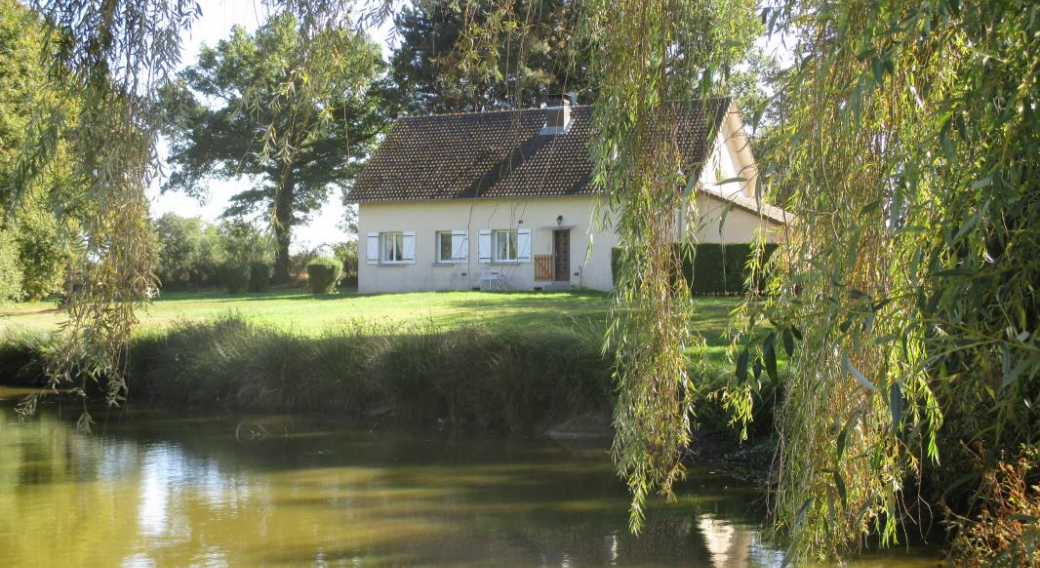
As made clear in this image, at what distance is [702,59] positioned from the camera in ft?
13.1

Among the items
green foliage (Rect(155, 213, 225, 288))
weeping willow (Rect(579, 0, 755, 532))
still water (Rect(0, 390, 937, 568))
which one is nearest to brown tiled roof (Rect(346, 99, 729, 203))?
green foliage (Rect(155, 213, 225, 288))

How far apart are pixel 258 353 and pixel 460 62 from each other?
10.3m

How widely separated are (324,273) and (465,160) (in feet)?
20.3

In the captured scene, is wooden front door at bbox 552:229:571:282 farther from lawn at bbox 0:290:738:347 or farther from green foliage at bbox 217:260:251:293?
green foliage at bbox 217:260:251:293

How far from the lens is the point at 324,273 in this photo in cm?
2980

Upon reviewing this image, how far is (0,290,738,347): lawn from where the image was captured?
48.1 feet

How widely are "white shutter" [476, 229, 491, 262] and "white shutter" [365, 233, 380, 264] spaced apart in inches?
116

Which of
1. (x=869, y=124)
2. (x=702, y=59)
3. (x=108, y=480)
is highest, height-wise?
(x=702, y=59)

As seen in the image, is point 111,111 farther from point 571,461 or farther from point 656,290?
point 571,461

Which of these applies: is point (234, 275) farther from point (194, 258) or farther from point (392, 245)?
point (392, 245)

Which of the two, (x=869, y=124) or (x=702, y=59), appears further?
(x=702, y=59)

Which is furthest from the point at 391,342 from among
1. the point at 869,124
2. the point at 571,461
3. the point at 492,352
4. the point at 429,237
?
the point at 429,237

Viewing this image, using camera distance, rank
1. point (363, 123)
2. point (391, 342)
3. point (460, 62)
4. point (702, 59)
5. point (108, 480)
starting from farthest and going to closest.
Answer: point (363, 123) → point (391, 342) → point (108, 480) → point (460, 62) → point (702, 59)

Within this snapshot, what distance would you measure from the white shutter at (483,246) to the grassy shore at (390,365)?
9.12 meters
